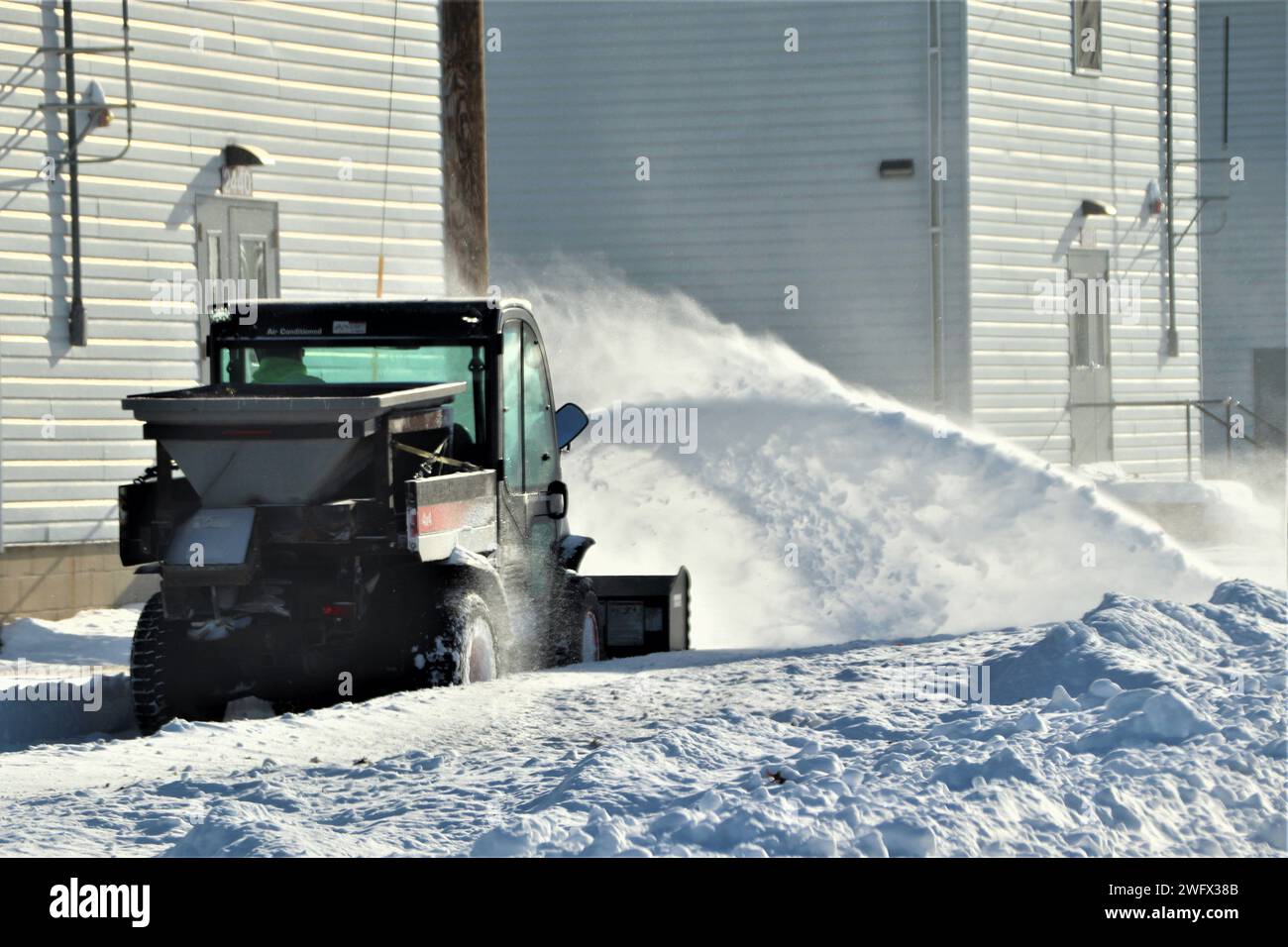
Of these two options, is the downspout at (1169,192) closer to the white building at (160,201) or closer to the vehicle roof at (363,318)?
the white building at (160,201)

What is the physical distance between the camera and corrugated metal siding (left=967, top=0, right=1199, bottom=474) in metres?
22.7

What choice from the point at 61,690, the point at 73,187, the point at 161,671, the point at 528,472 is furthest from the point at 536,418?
the point at 73,187

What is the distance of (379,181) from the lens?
17156mm

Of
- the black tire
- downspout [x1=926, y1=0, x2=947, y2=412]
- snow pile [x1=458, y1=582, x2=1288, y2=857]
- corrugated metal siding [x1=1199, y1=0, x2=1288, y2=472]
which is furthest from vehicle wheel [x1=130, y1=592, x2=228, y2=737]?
corrugated metal siding [x1=1199, y1=0, x2=1288, y2=472]

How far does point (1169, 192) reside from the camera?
25547mm

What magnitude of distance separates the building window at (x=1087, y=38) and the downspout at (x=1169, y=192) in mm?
1548

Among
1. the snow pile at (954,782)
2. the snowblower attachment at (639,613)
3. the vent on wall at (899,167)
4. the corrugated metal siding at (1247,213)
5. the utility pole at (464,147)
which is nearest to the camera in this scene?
the snow pile at (954,782)

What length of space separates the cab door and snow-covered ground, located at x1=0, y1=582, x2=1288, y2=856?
0.65 meters

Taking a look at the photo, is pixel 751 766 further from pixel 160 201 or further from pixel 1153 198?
pixel 1153 198

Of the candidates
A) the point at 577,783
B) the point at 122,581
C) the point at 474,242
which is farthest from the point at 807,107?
the point at 577,783

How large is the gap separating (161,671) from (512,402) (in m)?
2.41

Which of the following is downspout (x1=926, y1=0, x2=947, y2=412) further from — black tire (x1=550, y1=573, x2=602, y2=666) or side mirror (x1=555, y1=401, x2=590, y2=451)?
side mirror (x1=555, y1=401, x2=590, y2=451)

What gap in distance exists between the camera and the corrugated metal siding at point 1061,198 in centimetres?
2267

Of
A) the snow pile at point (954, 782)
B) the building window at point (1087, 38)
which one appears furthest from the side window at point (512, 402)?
the building window at point (1087, 38)
